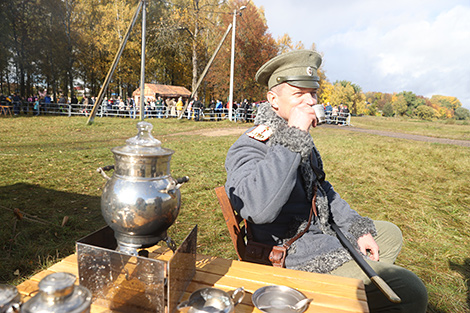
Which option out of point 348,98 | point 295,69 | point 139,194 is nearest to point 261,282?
point 139,194

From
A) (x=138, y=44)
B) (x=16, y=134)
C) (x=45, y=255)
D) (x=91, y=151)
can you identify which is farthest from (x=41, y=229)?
(x=138, y=44)

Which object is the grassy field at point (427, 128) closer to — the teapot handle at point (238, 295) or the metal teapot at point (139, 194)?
the teapot handle at point (238, 295)

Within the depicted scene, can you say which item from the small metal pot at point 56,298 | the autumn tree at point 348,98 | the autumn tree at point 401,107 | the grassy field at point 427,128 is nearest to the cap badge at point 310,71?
the small metal pot at point 56,298

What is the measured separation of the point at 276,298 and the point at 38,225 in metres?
3.87

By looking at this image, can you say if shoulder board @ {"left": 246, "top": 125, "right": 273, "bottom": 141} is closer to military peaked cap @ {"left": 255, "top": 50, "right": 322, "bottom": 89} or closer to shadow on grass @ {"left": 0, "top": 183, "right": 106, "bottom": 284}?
military peaked cap @ {"left": 255, "top": 50, "right": 322, "bottom": 89}

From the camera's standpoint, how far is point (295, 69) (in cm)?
207

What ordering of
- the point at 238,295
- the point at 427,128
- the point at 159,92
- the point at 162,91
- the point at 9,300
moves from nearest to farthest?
the point at 9,300 < the point at 238,295 < the point at 427,128 < the point at 159,92 < the point at 162,91

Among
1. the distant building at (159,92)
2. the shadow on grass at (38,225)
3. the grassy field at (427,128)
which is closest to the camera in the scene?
the shadow on grass at (38,225)

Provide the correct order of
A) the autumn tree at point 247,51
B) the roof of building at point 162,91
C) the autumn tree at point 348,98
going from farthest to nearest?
the autumn tree at point 348,98 < the roof of building at point 162,91 < the autumn tree at point 247,51

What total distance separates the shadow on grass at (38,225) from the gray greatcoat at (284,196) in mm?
2523

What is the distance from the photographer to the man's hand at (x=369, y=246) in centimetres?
218

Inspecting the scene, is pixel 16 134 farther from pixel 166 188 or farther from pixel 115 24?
pixel 115 24

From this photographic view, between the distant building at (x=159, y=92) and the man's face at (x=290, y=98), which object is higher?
the distant building at (x=159, y=92)

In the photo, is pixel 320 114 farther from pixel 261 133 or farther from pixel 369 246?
pixel 369 246
